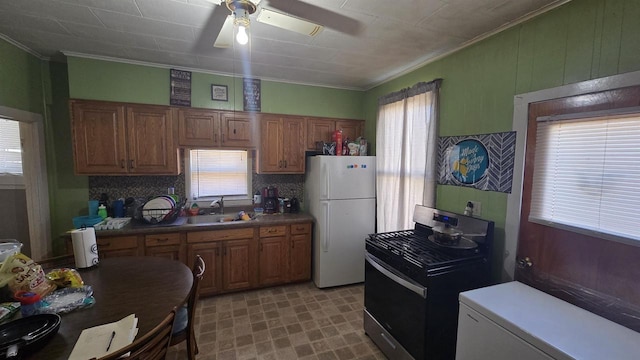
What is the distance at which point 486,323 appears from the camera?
1.43 m

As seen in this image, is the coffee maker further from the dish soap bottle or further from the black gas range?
the dish soap bottle

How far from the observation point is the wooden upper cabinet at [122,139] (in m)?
2.75

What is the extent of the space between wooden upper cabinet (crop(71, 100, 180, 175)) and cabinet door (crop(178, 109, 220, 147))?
4.4 inches

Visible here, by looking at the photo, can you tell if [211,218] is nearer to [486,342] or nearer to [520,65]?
[486,342]

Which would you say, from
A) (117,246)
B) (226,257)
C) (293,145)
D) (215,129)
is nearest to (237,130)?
(215,129)

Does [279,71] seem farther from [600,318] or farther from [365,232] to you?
[600,318]

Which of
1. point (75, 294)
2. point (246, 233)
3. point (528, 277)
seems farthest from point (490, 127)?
point (75, 294)

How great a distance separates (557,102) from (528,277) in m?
1.17

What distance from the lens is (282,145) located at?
11.3ft

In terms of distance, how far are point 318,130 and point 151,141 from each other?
2.00m

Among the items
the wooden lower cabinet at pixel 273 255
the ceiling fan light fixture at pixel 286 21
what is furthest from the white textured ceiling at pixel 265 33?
the wooden lower cabinet at pixel 273 255

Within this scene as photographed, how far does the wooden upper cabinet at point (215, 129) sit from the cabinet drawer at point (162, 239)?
1041 mm

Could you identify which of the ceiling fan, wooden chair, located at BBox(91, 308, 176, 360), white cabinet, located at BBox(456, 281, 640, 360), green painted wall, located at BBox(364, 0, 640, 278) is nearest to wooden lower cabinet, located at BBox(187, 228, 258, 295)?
wooden chair, located at BBox(91, 308, 176, 360)

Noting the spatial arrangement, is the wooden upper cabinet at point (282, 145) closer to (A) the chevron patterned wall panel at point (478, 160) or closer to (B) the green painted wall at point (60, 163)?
(A) the chevron patterned wall panel at point (478, 160)
